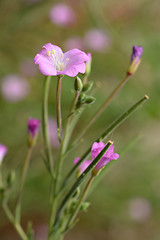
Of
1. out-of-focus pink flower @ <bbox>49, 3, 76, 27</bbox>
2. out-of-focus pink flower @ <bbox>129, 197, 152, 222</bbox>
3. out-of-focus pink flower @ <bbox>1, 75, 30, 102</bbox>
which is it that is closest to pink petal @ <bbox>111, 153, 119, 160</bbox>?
out-of-focus pink flower @ <bbox>129, 197, 152, 222</bbox>

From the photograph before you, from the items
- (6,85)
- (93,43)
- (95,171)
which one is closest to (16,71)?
(6,85)

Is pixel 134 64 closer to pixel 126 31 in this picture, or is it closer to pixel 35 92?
pixel 35 92

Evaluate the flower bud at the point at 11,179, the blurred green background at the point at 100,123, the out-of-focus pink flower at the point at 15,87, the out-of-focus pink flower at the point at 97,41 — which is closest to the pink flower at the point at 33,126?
the flower bud at the point at 11,179

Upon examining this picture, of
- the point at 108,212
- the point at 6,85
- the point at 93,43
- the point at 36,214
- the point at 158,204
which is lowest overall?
the point at 158,204

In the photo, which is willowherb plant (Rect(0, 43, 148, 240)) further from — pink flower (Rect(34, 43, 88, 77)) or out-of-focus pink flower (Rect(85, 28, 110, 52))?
out-of-focus pink flower (Rect(85, 28, 110, 52))

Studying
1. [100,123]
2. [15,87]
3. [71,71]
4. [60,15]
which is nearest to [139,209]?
[100,123]

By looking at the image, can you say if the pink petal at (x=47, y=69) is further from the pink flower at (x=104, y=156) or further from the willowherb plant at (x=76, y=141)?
the pink flower at (x=104, y=156)
